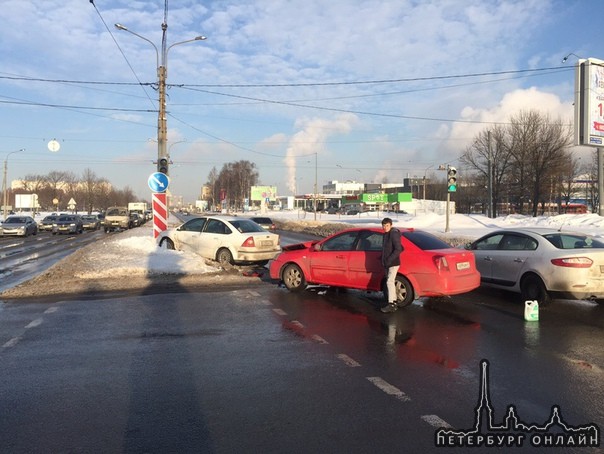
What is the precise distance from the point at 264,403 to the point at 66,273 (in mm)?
10069

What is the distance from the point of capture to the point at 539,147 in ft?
192

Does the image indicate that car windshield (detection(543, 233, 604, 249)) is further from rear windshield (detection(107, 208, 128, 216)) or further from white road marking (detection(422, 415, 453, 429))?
rear windshield (detection(107, 208, 128, 216))

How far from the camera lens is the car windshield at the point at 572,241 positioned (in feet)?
31.0

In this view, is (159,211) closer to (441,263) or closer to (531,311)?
(441,263)

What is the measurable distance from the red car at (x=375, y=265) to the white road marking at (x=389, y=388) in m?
3.87

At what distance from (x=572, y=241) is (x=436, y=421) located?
22.6ft

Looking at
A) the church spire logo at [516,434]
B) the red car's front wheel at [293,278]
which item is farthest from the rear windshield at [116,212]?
the church spire logo at [516,434]

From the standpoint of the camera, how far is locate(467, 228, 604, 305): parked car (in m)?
8.80

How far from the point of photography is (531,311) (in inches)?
323

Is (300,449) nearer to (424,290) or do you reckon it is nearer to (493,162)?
(424,290)

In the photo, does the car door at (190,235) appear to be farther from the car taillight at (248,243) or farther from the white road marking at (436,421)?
the white road marking at (436,421)

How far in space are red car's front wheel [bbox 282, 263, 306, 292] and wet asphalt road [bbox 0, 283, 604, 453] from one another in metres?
1.57

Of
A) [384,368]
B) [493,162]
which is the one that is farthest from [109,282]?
[493,162]

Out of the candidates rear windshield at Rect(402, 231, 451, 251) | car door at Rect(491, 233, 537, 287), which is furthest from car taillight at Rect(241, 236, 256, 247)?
car door at Rect(491, 233, 537, 287)
